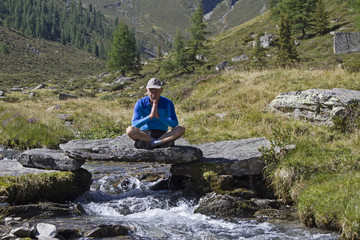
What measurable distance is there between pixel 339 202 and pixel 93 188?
5169 mm

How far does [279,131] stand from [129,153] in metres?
3.95

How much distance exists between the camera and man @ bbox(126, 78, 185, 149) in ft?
20.1

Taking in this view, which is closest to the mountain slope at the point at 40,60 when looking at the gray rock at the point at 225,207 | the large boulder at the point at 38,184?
the large boulder at the point at 38,184

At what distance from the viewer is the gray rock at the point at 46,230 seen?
4.25m

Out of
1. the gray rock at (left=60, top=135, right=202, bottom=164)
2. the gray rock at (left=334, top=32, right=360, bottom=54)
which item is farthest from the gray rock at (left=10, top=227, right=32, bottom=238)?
the gray rock at (left=334, top=32, right=360, bottom=54)

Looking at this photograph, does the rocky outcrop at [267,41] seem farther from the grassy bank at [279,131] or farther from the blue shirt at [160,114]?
the blue shirt at [160,114]

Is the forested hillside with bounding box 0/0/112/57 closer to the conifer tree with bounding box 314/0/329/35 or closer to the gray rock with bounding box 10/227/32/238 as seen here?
the conifer tree with bounding box 314/0/329/35

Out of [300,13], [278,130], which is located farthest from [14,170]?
[300,13]

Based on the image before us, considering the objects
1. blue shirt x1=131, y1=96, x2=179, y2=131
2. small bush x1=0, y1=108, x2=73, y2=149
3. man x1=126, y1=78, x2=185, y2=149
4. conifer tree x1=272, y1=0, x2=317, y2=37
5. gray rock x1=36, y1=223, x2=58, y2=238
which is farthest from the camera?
conifer tree x1=272, y1=0, x2=317, y2=37

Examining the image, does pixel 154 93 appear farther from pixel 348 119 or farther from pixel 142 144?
pixel 348 119

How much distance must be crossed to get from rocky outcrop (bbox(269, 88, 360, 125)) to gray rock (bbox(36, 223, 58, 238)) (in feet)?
28.8

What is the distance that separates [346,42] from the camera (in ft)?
107

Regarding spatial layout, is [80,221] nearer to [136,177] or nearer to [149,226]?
[149,226]

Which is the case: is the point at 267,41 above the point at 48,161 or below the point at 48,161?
above
